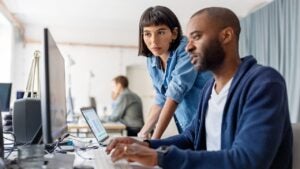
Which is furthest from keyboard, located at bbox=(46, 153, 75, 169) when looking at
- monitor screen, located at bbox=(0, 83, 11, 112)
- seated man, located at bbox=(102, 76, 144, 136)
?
seated man, located at bbox=(102, 76, 144, 136)

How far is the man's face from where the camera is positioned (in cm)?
111

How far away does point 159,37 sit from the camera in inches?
71.6

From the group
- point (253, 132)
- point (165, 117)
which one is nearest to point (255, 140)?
point (253, 132)

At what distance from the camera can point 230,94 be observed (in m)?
1.08

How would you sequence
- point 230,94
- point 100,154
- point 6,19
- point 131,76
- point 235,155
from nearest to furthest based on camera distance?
1. point 235,155
2. point 230,94
3. point 100,154
4. point 6,19
5. point 131,76

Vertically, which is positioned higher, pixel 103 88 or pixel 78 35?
pixel 78 35

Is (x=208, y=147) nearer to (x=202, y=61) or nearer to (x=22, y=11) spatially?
(x=202, y=61)

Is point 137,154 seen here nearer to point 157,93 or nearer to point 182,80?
point 182,80

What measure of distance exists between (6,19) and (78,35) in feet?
5.50

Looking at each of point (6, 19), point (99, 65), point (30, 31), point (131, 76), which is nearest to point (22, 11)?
point (6, 19)

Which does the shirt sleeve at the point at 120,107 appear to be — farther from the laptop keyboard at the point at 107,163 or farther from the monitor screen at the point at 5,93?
the laptop keyboard at the point at 107,163

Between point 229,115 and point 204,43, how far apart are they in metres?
0.24

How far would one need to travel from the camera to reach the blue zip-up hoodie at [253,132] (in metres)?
0.89

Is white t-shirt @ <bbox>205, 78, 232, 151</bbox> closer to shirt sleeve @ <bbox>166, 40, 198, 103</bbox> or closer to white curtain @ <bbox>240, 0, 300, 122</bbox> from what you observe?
shirt sleeve @ <bbox>166, 40, 198, 103</bbox>
